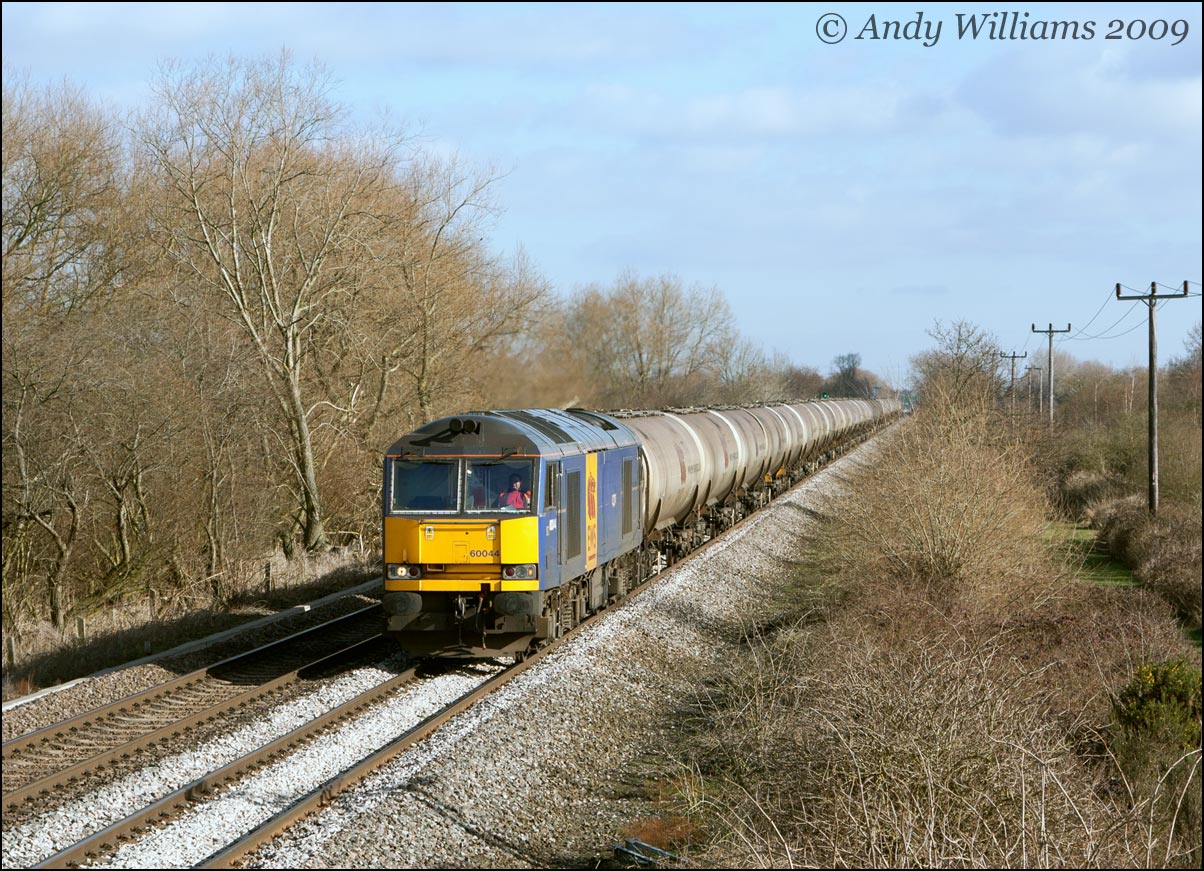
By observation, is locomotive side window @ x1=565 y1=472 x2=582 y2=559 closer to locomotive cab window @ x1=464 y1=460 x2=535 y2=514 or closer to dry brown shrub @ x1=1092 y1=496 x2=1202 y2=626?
locomotive cab window @ x1=464 y1=460 x2=535 y2=514

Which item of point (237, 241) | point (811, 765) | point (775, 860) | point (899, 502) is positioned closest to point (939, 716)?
point (811, 765)

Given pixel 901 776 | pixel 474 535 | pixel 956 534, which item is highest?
Answer: pixel 474 535

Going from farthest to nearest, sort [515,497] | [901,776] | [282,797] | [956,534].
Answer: [956,534] → [515,497] → [282,797] → [901,776]

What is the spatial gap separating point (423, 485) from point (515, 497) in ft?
3.61

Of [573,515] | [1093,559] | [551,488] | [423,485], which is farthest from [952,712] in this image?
[1093,559]

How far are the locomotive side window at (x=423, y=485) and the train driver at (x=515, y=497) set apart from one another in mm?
539

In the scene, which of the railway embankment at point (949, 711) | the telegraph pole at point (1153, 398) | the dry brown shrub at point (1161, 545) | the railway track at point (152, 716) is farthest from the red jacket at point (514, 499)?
the telegraph pole at point (1153, 398)

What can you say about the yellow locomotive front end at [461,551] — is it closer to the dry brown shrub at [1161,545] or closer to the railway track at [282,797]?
the railway track at [282,797]

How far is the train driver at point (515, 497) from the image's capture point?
1309cm

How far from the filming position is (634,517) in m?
18.1

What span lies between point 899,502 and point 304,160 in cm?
1714

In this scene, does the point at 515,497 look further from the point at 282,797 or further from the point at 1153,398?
the point at 1153,398

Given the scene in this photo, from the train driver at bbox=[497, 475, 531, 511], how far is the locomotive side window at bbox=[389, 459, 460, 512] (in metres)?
0.54

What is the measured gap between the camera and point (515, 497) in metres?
13.1
